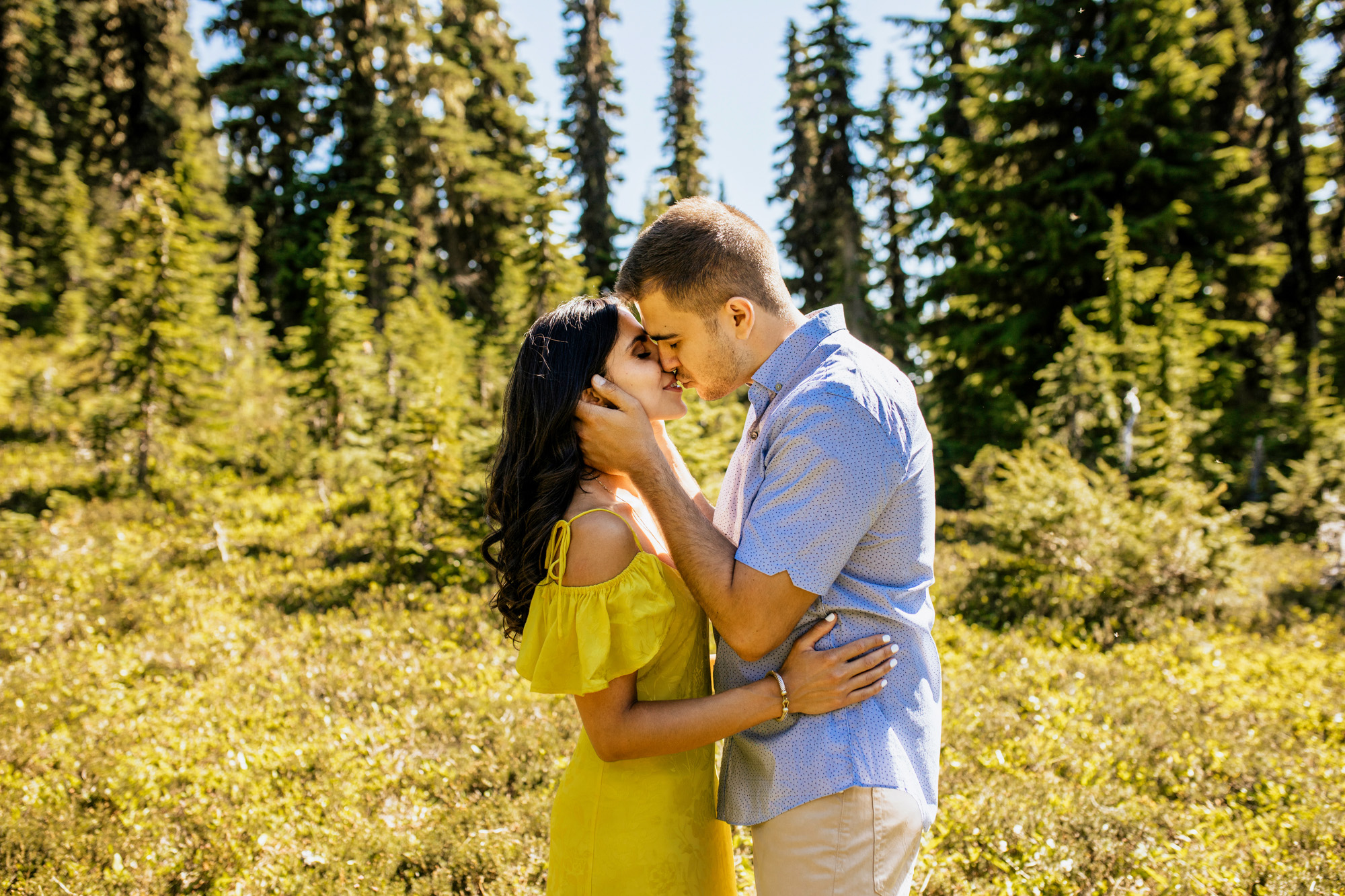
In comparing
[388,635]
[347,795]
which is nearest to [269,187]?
[388,635]

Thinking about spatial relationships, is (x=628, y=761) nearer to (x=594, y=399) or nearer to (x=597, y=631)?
(x=597, y=631)

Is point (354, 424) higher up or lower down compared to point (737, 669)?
higher up

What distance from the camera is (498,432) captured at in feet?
31.1

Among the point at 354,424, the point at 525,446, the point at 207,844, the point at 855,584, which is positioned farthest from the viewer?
the point at 354,424

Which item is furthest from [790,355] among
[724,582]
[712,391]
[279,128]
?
[279,128]

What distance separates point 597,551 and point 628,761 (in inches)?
26.1

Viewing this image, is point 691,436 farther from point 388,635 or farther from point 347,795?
point 347,795

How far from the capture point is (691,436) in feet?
25.9

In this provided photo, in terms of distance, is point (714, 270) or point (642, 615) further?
point (714, 270)

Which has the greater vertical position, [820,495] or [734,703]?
[820,495]

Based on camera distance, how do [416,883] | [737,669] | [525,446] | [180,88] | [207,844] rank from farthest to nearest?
[180,88] → [207,844] → [416,883] → [525,446] → [737,669]

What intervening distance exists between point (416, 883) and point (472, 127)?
101ft

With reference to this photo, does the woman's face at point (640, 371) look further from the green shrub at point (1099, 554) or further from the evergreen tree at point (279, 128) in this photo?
the evergreen tree at point (279, 128)

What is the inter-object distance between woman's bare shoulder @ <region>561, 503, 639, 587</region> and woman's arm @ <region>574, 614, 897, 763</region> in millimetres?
292
